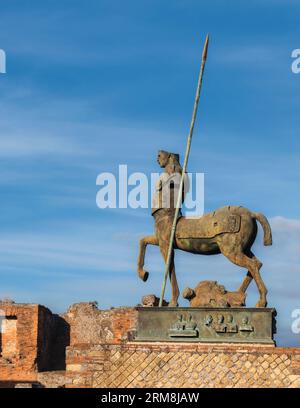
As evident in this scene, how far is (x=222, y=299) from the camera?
853 inches

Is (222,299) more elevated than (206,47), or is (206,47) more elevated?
(206,47)

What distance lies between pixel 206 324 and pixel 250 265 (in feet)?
4.17

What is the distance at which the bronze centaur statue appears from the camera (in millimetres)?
21672

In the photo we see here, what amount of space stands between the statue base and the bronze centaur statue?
0.33 metres

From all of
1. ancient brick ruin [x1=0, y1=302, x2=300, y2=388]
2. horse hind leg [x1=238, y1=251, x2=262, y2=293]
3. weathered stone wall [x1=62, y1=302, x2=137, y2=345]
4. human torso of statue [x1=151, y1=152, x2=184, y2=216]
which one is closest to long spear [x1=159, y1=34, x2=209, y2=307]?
human torso of statue [x1=151, y1=152, x2=184, y2=216]

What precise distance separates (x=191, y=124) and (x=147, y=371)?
14.5 ft

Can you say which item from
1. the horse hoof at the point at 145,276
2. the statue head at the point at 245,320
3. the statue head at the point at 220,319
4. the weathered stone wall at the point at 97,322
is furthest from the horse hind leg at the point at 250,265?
the weathered stone wall at the point at 97,322

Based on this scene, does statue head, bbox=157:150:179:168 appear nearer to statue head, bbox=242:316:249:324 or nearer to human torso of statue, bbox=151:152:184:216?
human torso of statue, bbox=151:152:184:216

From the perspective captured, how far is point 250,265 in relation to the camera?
21.6m

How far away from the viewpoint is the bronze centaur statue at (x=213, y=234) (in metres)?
21.7

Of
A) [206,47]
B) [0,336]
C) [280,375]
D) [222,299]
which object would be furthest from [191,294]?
[0,336]
